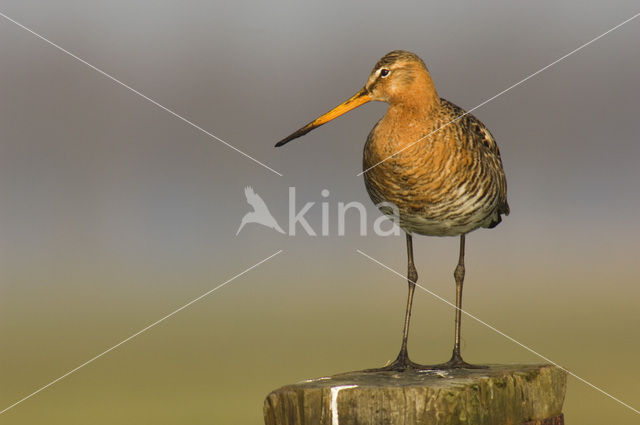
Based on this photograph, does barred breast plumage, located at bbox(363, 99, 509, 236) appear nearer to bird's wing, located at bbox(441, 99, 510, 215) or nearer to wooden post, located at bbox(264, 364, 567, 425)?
bird's wing, located at bbox(441, 99, 510, 215)

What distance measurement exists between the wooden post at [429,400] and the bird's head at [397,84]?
2.47 meters

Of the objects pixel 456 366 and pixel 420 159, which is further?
pixel 420 159

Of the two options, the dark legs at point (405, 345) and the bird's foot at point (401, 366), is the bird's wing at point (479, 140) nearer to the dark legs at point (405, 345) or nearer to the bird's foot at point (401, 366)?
the dark legs at point (405, 345)

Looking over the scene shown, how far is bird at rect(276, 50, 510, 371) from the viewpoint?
23.4ft

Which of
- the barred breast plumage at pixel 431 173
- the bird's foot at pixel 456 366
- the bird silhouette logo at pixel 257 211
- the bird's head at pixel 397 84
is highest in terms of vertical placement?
the bird silhouette logo at pixel 257 211

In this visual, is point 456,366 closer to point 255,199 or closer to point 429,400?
point 429,400

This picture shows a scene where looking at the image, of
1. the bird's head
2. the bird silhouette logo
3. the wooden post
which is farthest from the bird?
the bird silhouette logo

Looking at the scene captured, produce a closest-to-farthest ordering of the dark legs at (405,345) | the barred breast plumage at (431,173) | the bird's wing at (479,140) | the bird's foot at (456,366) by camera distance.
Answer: the bird's foot at (456,366) → the dark legs at (405,345) → the barred breast plumage at (431,173) → the bird's wing at (479,140)

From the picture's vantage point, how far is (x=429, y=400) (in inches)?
204

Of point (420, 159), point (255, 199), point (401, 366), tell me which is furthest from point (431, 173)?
point (255, 199)

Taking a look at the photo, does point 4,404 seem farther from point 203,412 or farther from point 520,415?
point 520,415

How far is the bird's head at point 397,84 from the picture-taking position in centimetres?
727

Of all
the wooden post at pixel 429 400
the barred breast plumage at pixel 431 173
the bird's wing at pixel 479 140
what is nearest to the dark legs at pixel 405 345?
the barred breast plumage at pixel 431 173

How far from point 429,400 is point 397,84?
9.55 ft
